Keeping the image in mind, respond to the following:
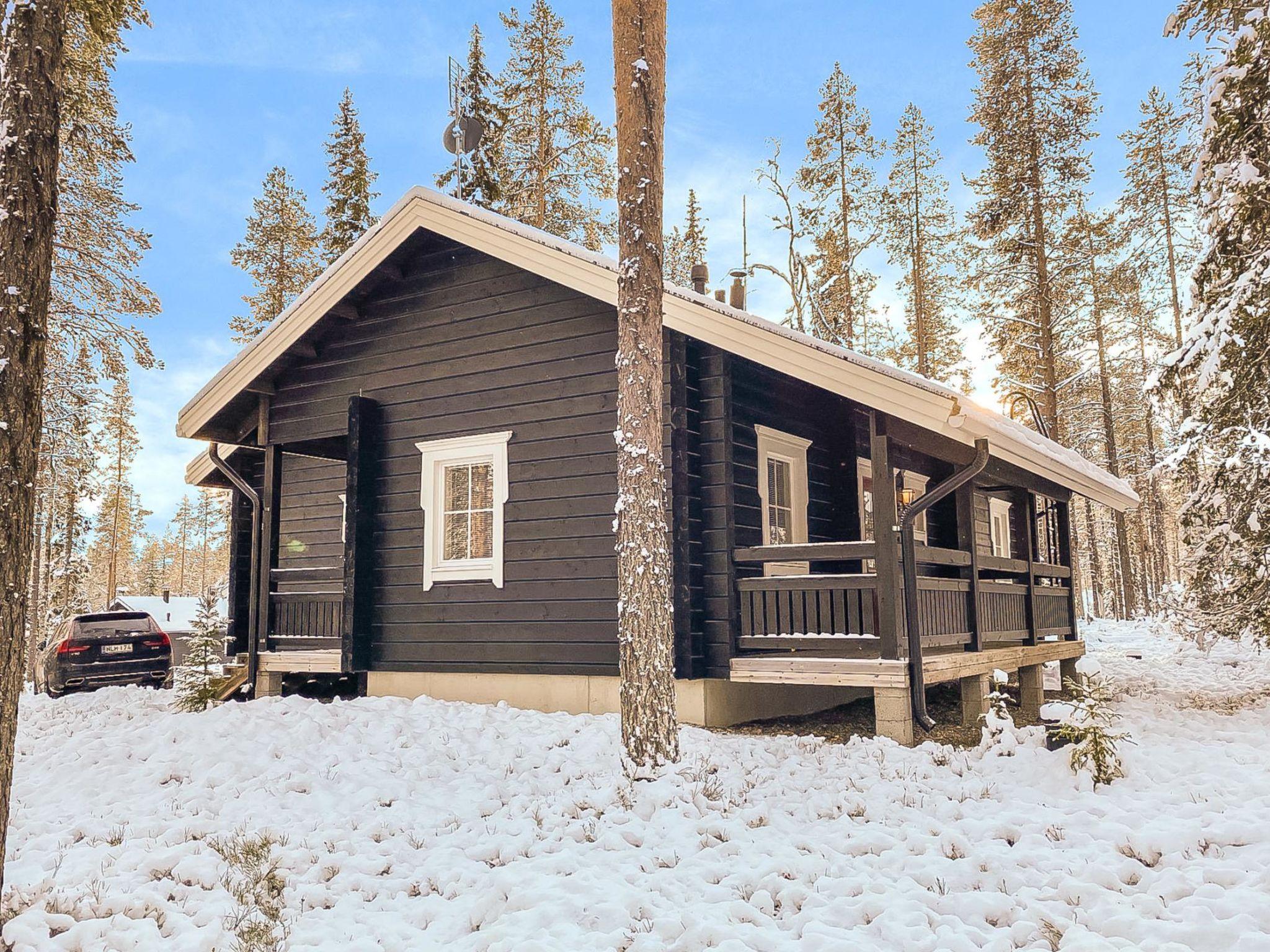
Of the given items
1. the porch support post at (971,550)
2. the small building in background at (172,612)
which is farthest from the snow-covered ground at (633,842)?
the small building in background at (172,612)

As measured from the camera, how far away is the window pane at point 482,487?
10.7 m

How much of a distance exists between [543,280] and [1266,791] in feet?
25.6

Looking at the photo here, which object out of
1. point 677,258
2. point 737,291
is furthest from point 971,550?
point 677,258

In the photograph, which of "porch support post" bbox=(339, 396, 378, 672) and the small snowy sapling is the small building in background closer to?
"porch support post" bbox=(339, 396, 378, 672)

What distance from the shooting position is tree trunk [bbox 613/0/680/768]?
22.2ft

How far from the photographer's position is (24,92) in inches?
181

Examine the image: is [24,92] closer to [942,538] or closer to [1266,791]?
[1266,791]

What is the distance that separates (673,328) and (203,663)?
8.45 metres

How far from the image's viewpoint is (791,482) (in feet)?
36.8

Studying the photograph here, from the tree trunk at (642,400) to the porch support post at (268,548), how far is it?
659 cm

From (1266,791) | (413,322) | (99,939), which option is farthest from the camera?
(413,322)

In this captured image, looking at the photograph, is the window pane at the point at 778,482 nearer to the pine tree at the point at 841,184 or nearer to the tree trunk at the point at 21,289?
the tree trunk at the point at 21,289

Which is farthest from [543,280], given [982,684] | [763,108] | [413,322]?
[763,108]

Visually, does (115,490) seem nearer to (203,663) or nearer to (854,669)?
(203,663)
